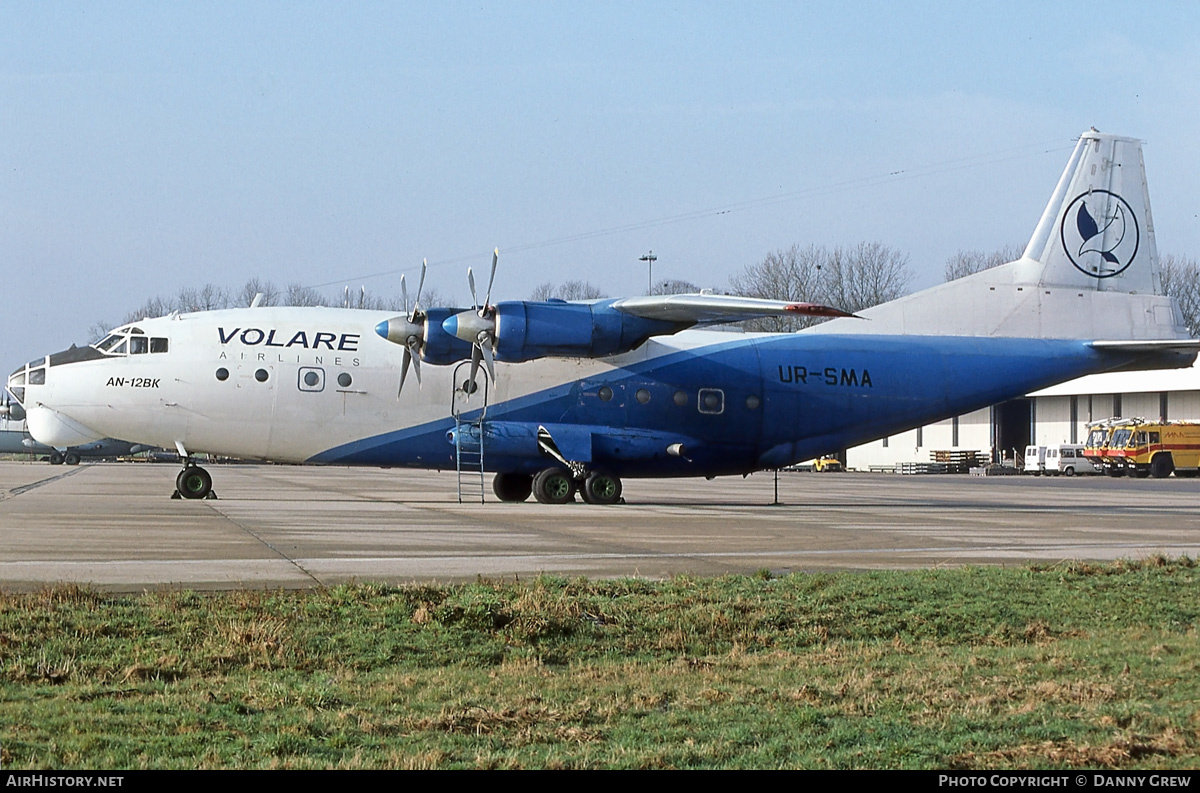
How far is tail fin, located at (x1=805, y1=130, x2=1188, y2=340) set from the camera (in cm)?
3362

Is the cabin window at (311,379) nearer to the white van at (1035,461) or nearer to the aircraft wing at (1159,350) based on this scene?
the aircraft wing at (1159,350)

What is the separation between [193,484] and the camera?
29109 millimetres

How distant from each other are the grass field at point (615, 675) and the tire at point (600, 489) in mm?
16793

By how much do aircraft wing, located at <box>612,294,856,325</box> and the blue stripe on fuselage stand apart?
2.50 meters

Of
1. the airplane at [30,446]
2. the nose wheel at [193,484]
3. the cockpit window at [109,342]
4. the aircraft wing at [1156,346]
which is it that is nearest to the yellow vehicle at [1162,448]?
the aircraft wing at [1156,346]

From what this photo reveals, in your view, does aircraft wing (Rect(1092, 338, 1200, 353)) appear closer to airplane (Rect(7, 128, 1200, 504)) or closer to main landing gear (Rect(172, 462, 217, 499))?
airplane (Rect(7, 128, 1200, 504))

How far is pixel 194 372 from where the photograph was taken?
2888 cm

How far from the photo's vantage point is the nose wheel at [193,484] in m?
29.0

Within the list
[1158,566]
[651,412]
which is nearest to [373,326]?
[651,412]

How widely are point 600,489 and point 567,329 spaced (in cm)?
434

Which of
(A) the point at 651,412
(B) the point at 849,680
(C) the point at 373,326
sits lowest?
(B) the point at 849,680

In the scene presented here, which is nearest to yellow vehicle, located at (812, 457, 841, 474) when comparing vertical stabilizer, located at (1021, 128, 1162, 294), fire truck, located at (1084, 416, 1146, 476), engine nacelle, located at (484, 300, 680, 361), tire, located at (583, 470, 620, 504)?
fire truck, located at (1084, 416, 1146, 476)

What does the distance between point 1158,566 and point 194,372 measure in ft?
70.1
